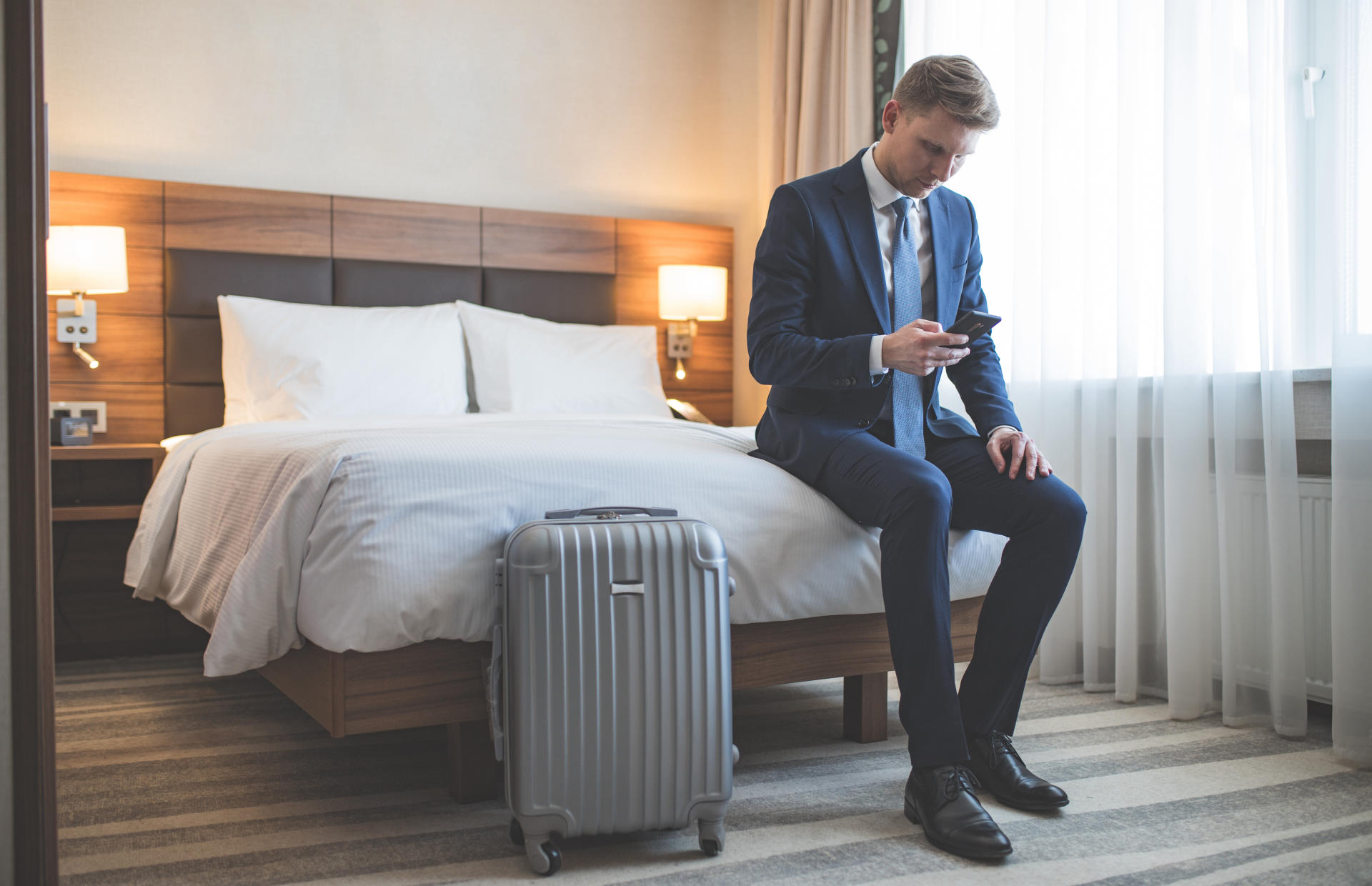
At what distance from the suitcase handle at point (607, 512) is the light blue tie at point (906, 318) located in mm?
549

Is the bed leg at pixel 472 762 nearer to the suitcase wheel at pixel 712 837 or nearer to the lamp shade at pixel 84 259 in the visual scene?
the suitcase wheel at pixel 712 837

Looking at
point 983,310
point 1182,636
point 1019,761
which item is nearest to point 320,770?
point 1019,761

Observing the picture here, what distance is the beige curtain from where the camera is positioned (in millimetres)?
3754

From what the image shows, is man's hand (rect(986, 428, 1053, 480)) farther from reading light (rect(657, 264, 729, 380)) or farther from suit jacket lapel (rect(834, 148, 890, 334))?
reading light (rect(657, 264, 729, 380))

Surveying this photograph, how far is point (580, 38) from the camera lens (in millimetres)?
4324

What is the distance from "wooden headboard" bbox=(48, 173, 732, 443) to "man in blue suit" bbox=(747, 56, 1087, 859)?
84.4 inches

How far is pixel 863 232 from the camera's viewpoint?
207 centimetres

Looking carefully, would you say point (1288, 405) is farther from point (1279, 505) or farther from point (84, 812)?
point (84, 812)

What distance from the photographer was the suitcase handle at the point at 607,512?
1.69 meters

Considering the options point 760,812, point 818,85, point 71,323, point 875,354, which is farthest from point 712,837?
point 818,85

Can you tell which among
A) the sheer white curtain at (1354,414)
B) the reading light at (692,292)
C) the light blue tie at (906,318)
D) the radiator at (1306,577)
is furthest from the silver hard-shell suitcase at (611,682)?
the reading light at (692,292)

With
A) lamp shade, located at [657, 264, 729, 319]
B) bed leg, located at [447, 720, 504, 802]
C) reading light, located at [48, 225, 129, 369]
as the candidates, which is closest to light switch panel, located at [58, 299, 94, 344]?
reading light, located at [48, 225, 129, 369]

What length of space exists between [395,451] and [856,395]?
2.77 feet

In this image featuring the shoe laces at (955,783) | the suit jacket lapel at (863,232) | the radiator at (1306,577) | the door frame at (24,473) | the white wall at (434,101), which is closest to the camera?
the door frame at (24,473)
